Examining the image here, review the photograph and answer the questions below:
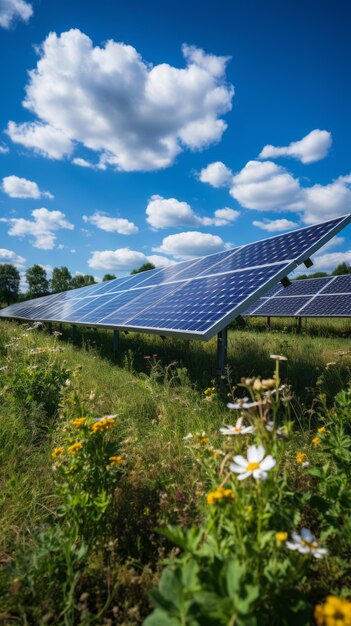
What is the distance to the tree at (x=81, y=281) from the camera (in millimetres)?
77150

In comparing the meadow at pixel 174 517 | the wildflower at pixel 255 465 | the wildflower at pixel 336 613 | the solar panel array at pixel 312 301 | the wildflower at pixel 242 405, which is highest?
the solar panel array at pixel 312 301

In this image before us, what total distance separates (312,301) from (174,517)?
13379mm

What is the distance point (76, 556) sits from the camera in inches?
70.4

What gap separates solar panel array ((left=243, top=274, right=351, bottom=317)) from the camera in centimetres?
1243

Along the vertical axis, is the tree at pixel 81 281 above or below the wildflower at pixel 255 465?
above

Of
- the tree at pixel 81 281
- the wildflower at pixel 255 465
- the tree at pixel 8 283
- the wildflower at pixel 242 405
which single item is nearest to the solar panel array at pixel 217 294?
the wildflower at pixel 242 405

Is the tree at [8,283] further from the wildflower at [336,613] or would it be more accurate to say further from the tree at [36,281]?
the wildflower at [336,613]

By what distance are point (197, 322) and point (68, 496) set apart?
9.35 ft

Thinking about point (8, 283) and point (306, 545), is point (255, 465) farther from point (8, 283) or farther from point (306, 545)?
point (8, 283)

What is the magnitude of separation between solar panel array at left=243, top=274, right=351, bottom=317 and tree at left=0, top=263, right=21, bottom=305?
193ft

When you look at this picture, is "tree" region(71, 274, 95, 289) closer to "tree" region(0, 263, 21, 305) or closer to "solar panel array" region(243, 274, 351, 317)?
"tree" region(0, 263, 21, 305)

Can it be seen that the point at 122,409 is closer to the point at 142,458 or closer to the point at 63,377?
the point at 142,458

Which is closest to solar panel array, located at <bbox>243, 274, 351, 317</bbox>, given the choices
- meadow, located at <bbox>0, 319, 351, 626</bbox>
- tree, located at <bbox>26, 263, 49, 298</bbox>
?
meadow, located at <bbox>0, 319, 351, 626</bbox>

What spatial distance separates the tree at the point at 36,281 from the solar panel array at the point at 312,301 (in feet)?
202
